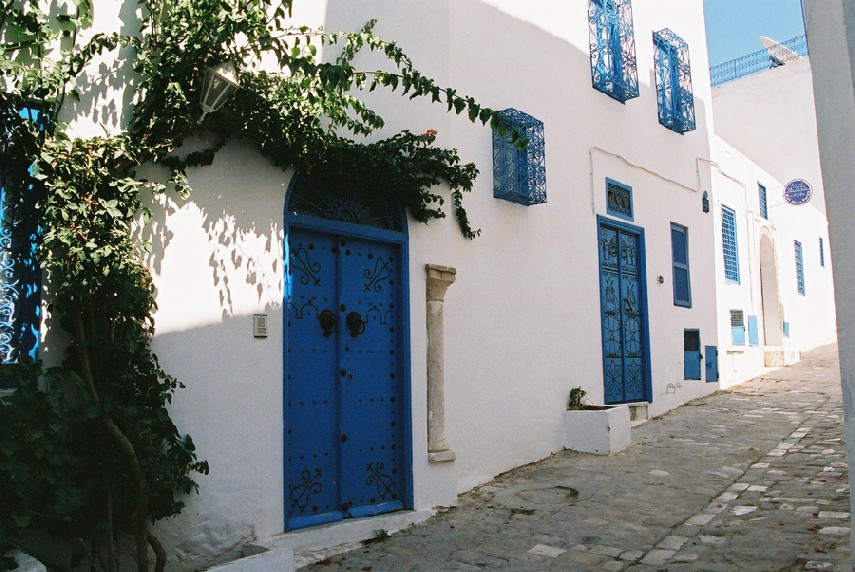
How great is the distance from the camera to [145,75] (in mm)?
4246

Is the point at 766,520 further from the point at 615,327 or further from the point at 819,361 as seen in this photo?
the point at 819,361

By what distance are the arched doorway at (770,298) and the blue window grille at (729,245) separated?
2.60 m

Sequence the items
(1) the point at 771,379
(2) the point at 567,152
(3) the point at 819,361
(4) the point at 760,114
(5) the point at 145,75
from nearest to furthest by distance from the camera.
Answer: (5) the point at 145,75, (2) the point at 567,152, (1) the point at 771,379, (3) the point at 819,361, (4) the point at 760,114

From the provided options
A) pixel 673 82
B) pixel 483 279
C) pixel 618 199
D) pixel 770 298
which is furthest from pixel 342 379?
pixel 770 298

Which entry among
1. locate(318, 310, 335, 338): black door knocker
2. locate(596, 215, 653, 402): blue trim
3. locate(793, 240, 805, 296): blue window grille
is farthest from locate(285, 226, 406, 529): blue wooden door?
locate(793, 240, 805, 296): blue window grille

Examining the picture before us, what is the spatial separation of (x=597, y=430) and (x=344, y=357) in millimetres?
3047

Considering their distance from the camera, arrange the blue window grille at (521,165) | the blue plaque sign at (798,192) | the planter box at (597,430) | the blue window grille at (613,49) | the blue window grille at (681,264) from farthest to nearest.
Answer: the blue plaque sign at (798,192) < the blue window grille at (681,264) < the blue window grille at (613,49) < the planter box at (597,430) < the blue window grille at (521,165)

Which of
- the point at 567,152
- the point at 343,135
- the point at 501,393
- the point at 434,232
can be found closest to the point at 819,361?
the point at 567,152

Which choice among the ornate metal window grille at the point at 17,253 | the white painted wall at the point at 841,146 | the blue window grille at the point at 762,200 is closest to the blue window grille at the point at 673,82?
the blue window grille at the point at 762,200

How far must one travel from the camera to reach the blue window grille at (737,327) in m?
11.6

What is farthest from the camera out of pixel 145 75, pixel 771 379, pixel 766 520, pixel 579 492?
pixel 771 379

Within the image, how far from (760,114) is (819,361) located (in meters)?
7.22

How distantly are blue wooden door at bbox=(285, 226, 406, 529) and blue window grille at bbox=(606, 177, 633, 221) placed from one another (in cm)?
381

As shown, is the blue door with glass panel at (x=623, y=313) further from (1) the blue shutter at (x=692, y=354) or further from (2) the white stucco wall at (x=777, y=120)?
(2) the white stucco wall at (x=777, y=120)
